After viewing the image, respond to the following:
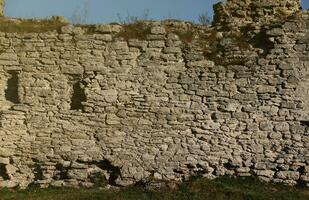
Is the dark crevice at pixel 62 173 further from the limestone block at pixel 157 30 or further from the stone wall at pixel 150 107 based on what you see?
the limestone block at pixel 157 30

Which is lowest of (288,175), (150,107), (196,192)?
(196,192)

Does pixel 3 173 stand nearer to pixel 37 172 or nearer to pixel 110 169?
pixel 37 172

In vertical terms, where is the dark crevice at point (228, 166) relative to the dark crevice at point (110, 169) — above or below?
above

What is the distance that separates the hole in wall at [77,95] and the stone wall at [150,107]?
0.02 metres

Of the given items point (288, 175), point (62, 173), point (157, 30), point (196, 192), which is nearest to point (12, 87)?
point (62, 173)

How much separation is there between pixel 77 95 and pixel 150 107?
4.83 ft

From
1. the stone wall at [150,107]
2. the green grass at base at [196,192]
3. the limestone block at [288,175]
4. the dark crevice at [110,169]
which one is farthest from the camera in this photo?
the dark crevice at [110,169]

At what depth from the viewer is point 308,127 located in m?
10.3

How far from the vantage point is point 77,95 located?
10.7 meters

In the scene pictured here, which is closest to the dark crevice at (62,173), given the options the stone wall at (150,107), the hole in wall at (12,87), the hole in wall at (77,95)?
the stone wall at (150,107)

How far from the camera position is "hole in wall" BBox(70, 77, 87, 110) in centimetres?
1062

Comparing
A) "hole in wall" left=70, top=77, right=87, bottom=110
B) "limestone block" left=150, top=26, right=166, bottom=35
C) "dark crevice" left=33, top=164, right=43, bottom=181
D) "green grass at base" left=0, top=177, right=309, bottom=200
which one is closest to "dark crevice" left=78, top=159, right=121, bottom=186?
"green grass at base" left=0, top=177, right=309, bottom=200

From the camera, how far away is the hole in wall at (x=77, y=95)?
10.6 meters

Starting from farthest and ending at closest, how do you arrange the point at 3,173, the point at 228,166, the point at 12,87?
the point at 12,87 → the point at 3,173 → the point at 228,166
